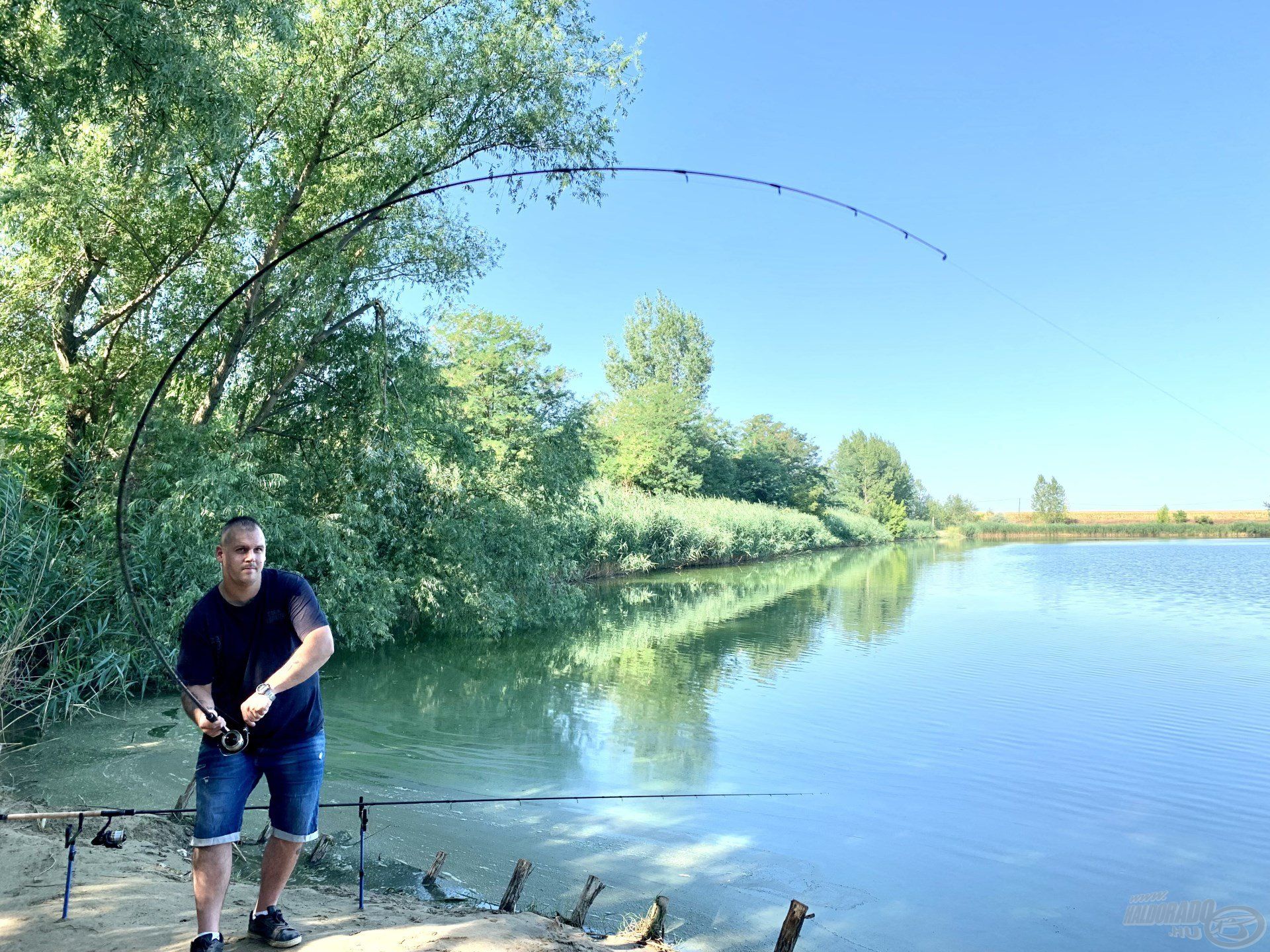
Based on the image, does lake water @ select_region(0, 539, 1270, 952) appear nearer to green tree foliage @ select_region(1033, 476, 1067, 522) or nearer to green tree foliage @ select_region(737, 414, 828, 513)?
green tree foliage @ select_region(737, 414, 828, 513)

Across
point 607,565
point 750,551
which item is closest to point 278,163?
point 607,565

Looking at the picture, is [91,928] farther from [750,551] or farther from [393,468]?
[750,551]

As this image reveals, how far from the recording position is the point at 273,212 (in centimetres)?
1089

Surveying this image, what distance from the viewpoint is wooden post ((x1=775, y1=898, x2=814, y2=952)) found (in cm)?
364

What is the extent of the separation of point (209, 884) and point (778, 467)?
170 ft

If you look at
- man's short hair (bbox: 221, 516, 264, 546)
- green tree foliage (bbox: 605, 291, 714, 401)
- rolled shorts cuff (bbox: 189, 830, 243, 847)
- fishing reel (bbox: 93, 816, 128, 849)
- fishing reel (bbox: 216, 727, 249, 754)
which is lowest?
fishing reel (bbox: 93, 816, 128, 849)

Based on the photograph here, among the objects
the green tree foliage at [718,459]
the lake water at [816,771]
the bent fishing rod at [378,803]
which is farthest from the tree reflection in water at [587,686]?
the green tree foliage at [718,459]

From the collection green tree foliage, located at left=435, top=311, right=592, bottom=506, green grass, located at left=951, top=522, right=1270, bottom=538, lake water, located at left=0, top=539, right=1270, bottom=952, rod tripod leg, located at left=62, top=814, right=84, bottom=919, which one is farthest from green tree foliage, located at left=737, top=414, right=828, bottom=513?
rod tripod leg, located at left=62, top=814, right=84, bottom=919

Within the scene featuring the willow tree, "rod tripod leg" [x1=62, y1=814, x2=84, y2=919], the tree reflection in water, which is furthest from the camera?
the willow tree

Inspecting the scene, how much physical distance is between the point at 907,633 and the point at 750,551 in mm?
19207

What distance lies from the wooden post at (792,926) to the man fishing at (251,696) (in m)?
1.86

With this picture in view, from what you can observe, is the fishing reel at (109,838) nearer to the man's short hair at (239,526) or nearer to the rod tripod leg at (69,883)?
the rod tripod leg at (69,883)

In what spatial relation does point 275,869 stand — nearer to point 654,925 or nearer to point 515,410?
point 654,925

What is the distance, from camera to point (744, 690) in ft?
36.8
